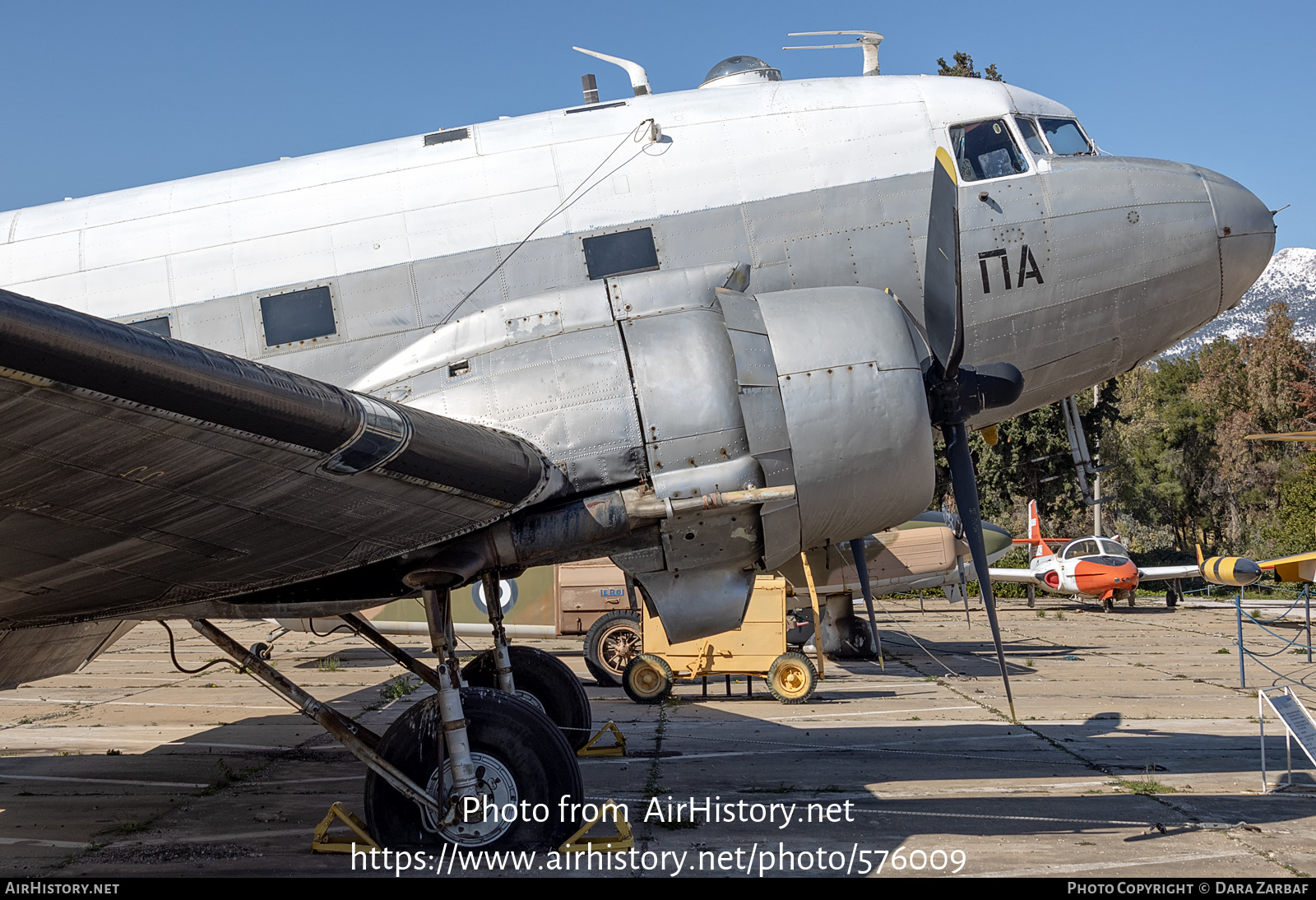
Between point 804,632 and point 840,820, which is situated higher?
point 840,820

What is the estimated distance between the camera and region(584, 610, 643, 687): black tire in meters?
16.8

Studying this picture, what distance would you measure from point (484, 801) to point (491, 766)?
234 millimetres

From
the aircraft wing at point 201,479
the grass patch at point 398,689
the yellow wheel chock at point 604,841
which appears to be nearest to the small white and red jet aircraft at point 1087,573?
the grass patch at point 398,689

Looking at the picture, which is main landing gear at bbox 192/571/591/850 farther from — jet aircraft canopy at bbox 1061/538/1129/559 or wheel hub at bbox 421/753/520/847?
jet aircraft canopy at bbox 1061/538/1129/559

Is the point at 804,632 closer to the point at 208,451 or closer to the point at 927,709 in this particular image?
the point at 927,709

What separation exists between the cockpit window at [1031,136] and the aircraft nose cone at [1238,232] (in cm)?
150

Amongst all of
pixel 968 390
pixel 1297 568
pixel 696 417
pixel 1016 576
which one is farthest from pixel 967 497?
pixel 1016 576

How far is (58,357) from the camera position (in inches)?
169

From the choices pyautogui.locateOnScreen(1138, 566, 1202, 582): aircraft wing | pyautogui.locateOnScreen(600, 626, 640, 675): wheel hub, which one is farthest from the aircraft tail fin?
pyautogui.locateOnScreen(600, 626, 640, 675): wheel hub

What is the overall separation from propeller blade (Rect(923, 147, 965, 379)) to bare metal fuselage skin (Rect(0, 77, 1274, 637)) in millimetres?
517

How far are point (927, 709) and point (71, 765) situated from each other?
35.7 feet

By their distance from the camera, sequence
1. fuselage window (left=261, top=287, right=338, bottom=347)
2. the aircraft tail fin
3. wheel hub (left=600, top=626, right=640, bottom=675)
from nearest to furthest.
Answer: fuselage window (left=261, top=287, right=338, bottom=347)
wheel hub (left=600, top=626, right=640, bottom=675)
the aircraft tail fin

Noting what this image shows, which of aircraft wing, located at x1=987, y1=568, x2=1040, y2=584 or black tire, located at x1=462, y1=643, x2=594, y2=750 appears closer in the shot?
black tire, located at x1=462, y1=643, x2=594, y2=750

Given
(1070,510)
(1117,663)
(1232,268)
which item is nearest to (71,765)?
(1232,268)
